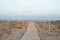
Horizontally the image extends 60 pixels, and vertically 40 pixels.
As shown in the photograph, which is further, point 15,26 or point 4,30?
point 15,26

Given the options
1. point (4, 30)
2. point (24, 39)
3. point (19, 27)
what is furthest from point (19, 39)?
point (19, 27)

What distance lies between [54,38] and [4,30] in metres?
2.47

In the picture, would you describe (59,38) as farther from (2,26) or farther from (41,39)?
(2,26)

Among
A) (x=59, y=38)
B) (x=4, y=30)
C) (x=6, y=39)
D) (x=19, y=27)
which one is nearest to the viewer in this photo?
(x=6, y=39)

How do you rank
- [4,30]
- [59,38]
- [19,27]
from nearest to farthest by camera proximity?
[59,38]
[4,30]
[19,27]

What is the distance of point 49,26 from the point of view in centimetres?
884

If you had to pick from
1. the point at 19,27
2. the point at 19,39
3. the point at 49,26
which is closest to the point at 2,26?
the point at 19,27

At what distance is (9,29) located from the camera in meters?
8.48

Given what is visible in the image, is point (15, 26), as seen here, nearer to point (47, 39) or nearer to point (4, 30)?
point (4, 30)

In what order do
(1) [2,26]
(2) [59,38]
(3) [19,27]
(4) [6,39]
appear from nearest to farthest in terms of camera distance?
(4) [6,39] → (2) [59,38] → (1) [2,26] → (3) [19,27]

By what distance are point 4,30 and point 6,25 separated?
523 millimetres

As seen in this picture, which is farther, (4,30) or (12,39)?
(4,30)

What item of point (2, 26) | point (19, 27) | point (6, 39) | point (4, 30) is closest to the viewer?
point (6, 39)

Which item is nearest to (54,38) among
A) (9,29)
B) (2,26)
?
(9,29)
